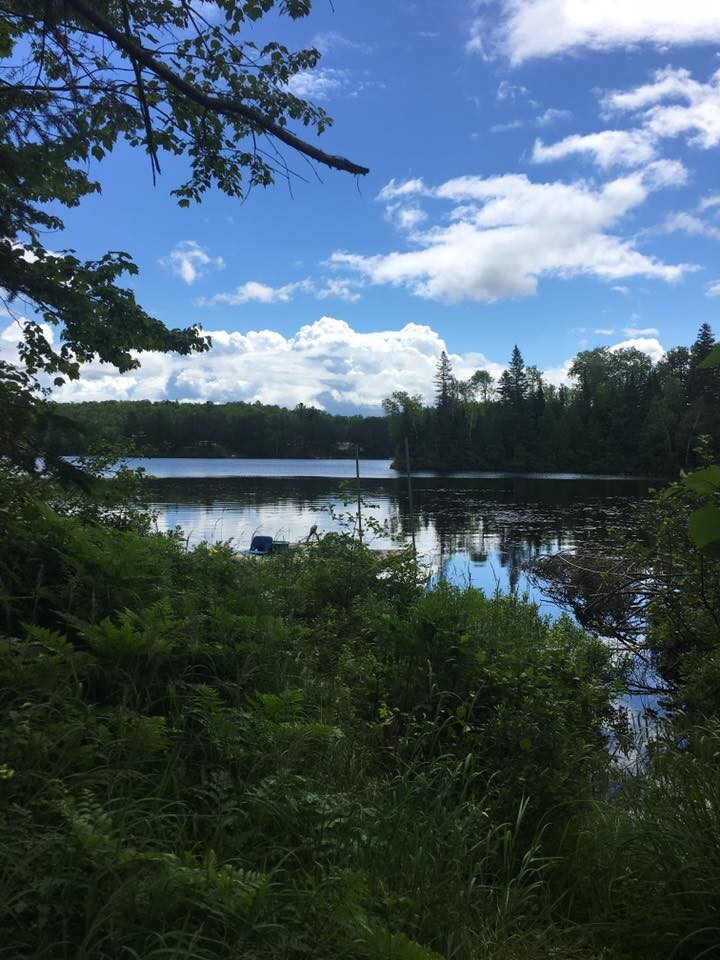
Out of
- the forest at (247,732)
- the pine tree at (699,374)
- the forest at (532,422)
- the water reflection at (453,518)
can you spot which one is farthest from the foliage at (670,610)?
the pine tree at (699,374)

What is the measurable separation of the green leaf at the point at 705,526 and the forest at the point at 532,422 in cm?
6653

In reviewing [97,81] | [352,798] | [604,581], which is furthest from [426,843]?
[604,581]

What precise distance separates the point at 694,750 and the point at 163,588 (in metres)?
3.82

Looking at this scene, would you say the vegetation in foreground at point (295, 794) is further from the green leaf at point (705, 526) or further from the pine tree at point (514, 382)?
the pine tree at point (514, 382)

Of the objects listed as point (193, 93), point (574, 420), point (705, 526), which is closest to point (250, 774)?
point (705, 526)

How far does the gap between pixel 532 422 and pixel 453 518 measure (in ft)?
A: 233

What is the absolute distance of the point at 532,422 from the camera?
10206cm

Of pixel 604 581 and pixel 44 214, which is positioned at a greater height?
pixel 44 214

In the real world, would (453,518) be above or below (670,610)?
below

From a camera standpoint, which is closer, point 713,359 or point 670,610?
point 713,359

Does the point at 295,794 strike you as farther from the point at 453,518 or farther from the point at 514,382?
the point at 514,382

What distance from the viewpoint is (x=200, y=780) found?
2.87m

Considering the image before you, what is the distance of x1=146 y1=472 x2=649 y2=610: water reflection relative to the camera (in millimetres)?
19938

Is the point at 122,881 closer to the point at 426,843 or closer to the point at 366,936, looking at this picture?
the point at 366,936
